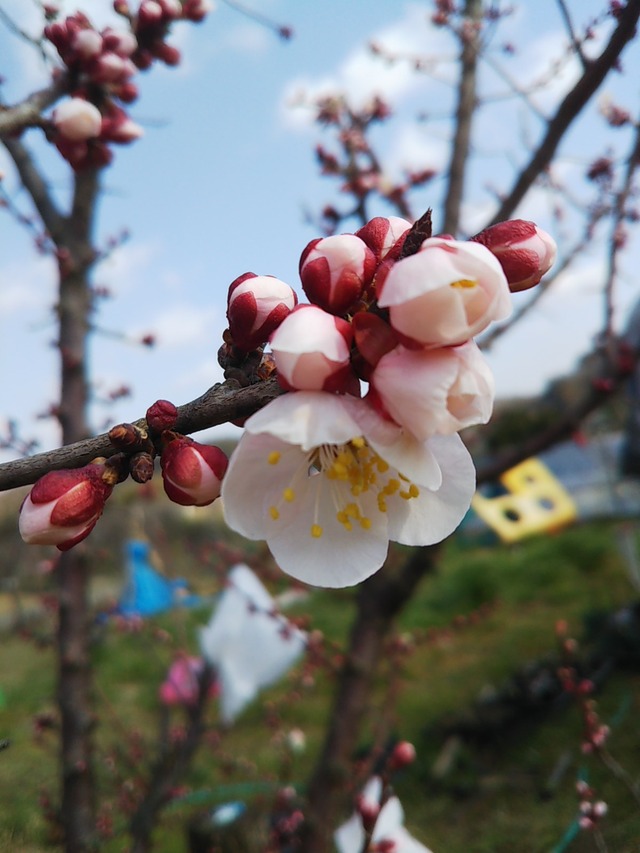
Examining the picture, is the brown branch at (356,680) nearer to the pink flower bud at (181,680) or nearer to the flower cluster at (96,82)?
the pink flower bud at (181,680)

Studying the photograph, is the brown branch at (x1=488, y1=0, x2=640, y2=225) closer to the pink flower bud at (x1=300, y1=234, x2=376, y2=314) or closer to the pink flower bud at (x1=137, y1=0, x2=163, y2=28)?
the pink flower bud at (x1=300, y1=234, x2=376, y2=314)

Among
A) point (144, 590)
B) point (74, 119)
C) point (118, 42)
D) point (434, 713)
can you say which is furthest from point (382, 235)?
point (144, 590)

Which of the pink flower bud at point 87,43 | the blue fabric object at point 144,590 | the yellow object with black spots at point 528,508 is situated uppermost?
the pink flower bud at point 87,43

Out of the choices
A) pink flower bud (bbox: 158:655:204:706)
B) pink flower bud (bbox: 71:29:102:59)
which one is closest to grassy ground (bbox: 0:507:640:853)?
pink flower bud (bbox: 158:655:204:706)

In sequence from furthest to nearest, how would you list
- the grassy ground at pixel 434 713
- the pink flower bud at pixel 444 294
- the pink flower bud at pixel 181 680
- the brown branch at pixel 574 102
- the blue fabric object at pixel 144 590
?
the blue fabric object at pixel 144 590, the pink flower bud at pixel 181 680, the grassy ground at pixel 434 713, the brown branch at pixel 574 102, the pink flower bud at pixel 444 294

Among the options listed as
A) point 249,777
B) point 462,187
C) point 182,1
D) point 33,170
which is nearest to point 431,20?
point 462,187

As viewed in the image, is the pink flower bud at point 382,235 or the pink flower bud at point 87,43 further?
the pink flower bud at point 87,43

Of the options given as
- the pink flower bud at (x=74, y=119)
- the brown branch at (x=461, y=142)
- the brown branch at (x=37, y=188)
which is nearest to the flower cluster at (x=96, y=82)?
the pink flower bud at (x=74, y=119)

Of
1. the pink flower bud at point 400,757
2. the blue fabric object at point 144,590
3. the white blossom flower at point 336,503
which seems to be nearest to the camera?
the white blossom flower at point 336,503

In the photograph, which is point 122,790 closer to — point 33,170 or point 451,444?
point 451,444
